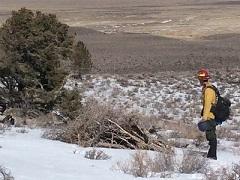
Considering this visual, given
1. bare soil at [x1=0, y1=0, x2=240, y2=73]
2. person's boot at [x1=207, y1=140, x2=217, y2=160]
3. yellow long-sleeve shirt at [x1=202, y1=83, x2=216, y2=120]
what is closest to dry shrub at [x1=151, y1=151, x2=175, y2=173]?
person's boot at [x1=207, y1=140, x2=217, y2=160]

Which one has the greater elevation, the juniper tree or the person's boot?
the juniper tree

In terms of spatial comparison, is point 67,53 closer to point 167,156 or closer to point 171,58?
point 167,156

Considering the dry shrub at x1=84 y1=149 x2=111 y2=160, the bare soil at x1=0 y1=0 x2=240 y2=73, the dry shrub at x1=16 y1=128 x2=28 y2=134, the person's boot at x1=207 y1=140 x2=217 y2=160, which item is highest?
the dry shrub at x1=84 y1=149 x2=111 y2=160

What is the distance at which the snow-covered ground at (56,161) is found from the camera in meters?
7.45

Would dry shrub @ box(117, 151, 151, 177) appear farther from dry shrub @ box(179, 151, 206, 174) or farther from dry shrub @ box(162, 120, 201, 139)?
dry shrub @ box(162, 120, 201, 139)

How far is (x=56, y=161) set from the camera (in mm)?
8430

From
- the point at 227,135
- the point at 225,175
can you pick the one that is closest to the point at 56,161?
the point at 225,175

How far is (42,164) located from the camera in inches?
315

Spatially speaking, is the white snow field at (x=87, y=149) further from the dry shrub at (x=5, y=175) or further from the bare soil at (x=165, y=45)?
the bare soil at (x=165, y=45)

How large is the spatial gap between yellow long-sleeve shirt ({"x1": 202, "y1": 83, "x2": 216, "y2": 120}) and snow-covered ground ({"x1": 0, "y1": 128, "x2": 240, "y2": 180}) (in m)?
0.77

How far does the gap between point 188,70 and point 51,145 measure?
946 inches

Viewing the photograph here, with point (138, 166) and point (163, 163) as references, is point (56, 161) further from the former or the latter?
point (163, 163)

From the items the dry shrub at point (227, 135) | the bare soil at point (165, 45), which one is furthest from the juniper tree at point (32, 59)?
the bare soil at point (165, 45)

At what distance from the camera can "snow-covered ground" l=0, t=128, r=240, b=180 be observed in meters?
7.45
